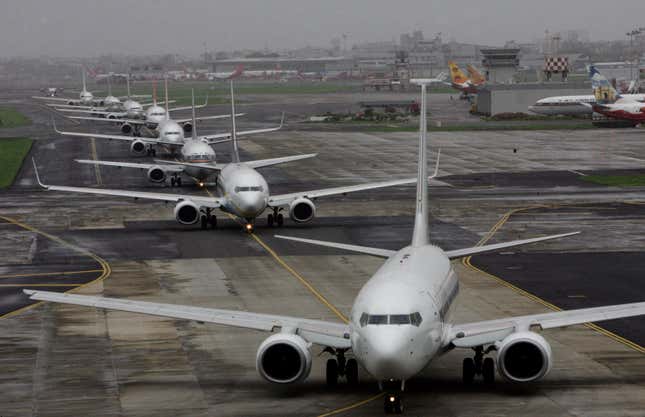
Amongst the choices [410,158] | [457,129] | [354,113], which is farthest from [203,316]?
[354,113]

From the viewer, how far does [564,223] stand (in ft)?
226

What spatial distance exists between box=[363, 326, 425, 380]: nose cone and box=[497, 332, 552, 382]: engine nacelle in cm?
297

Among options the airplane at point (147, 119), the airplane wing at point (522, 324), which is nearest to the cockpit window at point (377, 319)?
the airplane wing at point (522, 324)

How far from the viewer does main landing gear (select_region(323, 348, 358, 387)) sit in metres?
32.6

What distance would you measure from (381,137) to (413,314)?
113700 mm

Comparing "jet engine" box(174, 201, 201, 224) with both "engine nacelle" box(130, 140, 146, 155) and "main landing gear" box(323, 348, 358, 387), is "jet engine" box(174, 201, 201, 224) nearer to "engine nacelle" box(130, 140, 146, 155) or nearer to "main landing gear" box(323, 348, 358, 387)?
"main landing gear" box(323, 348, 358, 387)

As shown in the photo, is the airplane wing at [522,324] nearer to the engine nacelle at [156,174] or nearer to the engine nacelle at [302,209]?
the engine nacelle at [302,209]

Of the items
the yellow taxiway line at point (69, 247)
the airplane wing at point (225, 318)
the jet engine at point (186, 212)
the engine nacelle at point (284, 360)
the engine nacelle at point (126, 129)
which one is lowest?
the engine nacelle at point (126, 129)

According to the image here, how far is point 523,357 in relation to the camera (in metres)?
30.4

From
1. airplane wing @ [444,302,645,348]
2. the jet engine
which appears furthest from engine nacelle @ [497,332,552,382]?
the jet engine

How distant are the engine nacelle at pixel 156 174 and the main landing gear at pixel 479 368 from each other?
63.4 m

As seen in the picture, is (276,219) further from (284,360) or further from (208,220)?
(284,360)

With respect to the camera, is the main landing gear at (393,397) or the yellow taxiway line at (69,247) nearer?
the main landing gear at (393,397)

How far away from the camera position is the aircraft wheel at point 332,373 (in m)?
32.6
